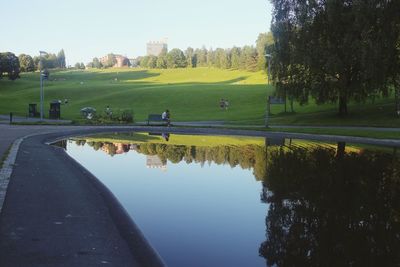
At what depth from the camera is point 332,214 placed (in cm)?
989

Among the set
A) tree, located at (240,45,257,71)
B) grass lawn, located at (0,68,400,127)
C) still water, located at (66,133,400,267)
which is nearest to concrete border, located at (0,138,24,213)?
still water, located at (66,133,400,267)

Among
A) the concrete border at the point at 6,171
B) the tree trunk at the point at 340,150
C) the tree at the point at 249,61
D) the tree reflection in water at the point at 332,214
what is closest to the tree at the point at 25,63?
the tree at the point at 249,61

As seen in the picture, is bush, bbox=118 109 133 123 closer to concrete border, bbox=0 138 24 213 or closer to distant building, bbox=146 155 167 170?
distant building, bbox=146 155 167 170

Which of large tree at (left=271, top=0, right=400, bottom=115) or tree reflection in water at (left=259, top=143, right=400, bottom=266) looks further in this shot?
large tree at (left=271, top=0, right=400, bottom=115)

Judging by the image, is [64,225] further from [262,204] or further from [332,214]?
[332,214]

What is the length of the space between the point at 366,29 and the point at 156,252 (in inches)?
1166

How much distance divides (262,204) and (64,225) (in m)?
4.83

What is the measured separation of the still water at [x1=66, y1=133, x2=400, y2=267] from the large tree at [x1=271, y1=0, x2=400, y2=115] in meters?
14.5

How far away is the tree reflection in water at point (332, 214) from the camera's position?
7484mm

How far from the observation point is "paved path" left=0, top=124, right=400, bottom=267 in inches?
253

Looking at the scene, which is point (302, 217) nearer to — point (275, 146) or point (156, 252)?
point (156, 252)

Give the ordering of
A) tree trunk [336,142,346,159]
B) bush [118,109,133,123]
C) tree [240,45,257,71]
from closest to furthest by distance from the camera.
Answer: tree trunk [336,142,346,159] < bush [118,109,133,123] < tree [240,45,257,71]

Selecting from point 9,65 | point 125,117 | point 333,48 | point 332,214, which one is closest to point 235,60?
point 9,65

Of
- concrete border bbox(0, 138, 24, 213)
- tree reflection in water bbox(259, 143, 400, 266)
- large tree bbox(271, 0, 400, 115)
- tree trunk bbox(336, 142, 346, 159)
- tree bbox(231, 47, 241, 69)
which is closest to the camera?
tree reflection in water bbox(259, 143, 400, 266)
